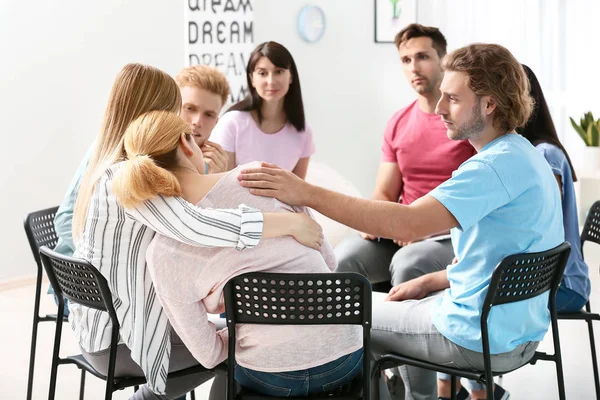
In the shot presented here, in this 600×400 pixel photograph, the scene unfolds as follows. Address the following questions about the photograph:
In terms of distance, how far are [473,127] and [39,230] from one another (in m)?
1.49

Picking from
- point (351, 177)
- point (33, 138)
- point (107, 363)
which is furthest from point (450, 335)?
point (351, 177)

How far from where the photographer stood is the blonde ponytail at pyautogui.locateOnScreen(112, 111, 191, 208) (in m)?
1.75

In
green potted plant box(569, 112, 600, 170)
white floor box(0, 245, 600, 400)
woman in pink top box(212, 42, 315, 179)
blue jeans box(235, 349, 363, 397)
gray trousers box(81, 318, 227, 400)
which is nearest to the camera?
blue jeans box(235, 349, 363, 397)

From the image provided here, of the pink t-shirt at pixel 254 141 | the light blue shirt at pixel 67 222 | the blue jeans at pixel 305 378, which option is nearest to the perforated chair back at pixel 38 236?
the light blue shirt at pixel 67 222

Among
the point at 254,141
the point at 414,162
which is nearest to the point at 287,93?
the point at 254,141

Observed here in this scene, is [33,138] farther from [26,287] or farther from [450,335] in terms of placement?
[450,335]

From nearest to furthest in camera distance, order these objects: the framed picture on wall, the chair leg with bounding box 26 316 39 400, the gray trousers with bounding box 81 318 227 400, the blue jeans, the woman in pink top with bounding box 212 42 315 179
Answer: the blue jeans
the gray trousers with bounding box 81 318 227 400
the chair leg with bounding box 26 316 39 400
the woman in pink top with bounding box 212 42 315 179
the framed picture on wall

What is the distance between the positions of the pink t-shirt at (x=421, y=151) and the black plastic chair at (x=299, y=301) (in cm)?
139

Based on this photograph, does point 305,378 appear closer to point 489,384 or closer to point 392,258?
point 489,384

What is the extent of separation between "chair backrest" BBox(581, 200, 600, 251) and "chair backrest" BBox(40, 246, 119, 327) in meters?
1.75

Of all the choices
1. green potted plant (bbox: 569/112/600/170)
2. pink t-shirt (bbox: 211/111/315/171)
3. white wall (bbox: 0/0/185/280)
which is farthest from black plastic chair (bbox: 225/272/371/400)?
green potted plant (bbox: 569/112/600/170)

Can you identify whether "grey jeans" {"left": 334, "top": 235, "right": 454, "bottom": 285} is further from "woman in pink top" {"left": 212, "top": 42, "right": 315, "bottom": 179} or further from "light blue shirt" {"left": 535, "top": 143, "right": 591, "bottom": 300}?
"woman in pink top" {"left": 212, "top": 42, "right": 315, "bottom": 179}

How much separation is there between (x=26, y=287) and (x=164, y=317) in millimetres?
3284

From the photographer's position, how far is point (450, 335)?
2018 millimetres
